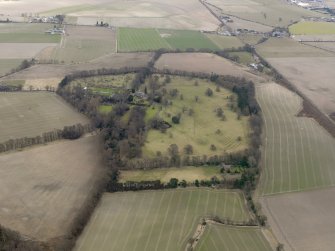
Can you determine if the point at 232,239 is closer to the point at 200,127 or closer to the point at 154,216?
the point at 154,216

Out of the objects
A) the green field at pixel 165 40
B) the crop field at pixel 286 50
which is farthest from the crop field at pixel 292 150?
the green field at pixel 165 40

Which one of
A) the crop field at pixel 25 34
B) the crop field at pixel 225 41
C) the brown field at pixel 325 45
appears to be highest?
the brown field at pixel 325 45

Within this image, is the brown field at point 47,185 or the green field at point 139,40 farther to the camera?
the green field at point 139,40

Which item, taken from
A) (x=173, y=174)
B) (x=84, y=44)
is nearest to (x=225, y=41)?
(x=84, y=44)

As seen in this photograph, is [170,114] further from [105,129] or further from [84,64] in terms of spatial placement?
[84,64]

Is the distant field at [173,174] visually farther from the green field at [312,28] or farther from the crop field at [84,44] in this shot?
the green field at [312,28]

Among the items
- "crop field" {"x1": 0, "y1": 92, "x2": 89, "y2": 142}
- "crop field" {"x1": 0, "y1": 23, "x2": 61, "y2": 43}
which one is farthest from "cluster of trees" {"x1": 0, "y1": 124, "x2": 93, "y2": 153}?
"crop field" {"x1": 0, "y1": 23, "x2": 61, "y2": 43}

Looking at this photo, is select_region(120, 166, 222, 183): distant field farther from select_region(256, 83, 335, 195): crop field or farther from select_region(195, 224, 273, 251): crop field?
select_region(195, 224, 273, 251): crop field
